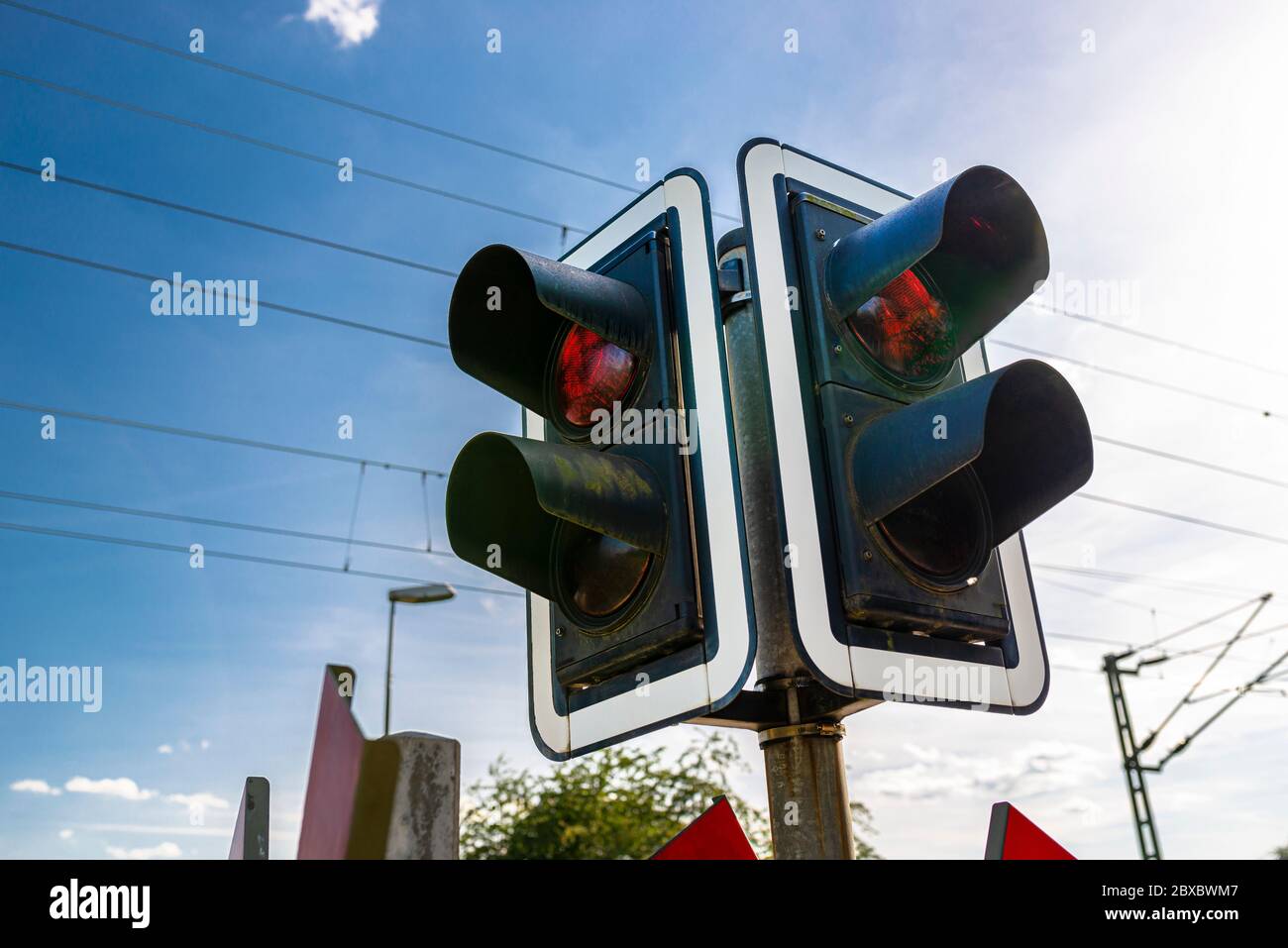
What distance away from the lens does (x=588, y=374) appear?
8.30ft

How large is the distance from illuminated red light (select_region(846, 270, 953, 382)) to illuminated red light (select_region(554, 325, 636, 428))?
52 centimetres

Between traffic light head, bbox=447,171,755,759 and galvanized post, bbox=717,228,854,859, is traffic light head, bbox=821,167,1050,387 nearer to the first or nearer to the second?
galvanized post, bbox=717,228,854,859

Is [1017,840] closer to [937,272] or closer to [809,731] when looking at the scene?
[809,731]

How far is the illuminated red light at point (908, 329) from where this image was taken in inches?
94.3

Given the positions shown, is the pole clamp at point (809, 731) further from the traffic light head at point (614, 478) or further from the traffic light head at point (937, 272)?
the traffic light head at point (937, 272)

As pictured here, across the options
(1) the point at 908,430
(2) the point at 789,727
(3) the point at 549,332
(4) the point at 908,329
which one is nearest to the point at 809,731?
(2) the point at 789,727

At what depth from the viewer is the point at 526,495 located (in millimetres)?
2277

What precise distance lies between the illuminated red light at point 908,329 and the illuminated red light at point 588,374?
0.52m

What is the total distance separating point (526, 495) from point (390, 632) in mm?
12154

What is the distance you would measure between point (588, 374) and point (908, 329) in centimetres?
76

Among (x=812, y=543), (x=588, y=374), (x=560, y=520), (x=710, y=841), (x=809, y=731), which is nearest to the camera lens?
(x=710, y=841)

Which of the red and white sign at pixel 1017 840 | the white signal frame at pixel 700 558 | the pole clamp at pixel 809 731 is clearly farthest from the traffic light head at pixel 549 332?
the red and white sign at pixel 1017 840
